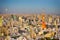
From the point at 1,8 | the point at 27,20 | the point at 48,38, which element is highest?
the point at 1,8

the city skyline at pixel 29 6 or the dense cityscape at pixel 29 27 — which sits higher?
the city skyline at pixel 29 6

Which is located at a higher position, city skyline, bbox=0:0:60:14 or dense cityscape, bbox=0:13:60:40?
city skyline, bbox=0:0:60:14

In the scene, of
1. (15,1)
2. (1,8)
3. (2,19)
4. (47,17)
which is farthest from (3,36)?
(47,17)

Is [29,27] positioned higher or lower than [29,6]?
lower

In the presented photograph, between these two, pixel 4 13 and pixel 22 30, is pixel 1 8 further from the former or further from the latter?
pixel 22 30

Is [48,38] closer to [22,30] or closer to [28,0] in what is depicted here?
[22,30]

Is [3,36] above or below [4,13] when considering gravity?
below

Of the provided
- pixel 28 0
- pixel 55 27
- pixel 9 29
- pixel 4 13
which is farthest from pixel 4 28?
pixel 55 27
